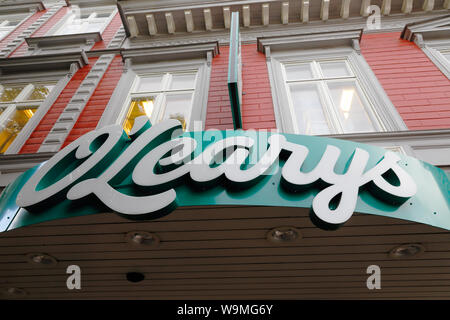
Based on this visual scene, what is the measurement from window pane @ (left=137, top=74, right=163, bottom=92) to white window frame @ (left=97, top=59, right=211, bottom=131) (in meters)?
0.10

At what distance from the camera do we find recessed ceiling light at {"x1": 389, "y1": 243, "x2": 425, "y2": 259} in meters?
2.80

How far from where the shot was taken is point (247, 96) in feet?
17.8

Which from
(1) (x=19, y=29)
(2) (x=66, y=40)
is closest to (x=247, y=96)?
(2) (x=66, y=40)

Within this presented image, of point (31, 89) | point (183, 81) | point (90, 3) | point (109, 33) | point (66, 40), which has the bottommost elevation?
point (31, 89)

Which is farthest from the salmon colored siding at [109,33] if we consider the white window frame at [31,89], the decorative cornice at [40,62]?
the white window frame at [31,89]

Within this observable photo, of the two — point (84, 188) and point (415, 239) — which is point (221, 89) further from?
point (415, 239)

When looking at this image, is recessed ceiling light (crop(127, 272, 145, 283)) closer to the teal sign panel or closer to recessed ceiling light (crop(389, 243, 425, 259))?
the teal sign panel

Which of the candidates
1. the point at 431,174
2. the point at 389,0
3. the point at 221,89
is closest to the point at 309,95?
the point at 221,89

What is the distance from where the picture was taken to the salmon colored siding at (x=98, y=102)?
516 cm

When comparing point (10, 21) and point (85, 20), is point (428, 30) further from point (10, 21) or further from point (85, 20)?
point (10, 21)

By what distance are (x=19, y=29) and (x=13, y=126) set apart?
5871 millimetres

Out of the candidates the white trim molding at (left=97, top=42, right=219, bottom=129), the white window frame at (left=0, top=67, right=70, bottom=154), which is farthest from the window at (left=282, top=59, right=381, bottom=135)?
the white window frame at (left=0, top=67, right=70, bottom=154)

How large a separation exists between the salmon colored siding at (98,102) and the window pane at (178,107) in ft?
4.46

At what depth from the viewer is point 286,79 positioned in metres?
5.86
